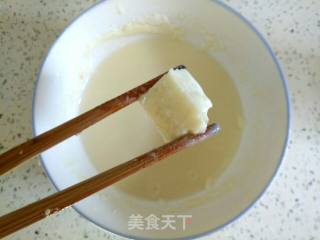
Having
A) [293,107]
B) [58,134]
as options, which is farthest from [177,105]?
[293,107]

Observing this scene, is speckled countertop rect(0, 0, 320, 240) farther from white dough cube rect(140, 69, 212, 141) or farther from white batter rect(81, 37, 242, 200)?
white dough cube rect(140, 69, 212, 141)

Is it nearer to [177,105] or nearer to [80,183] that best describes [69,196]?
[80,183]

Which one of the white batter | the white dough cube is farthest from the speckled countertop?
the white dough cube

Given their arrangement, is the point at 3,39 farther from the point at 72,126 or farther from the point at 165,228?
the point at 165,228

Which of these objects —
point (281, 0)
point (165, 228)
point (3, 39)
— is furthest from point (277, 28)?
point (3, 39)

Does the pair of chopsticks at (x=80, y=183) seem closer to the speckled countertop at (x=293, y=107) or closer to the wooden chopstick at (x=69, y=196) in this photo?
the wooden chopstick at (x=69, y=196)

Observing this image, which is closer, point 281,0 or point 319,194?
point 319,194

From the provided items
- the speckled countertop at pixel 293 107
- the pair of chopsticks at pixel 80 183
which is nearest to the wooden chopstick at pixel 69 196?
the pair of chopsticks at pixel 80 183
